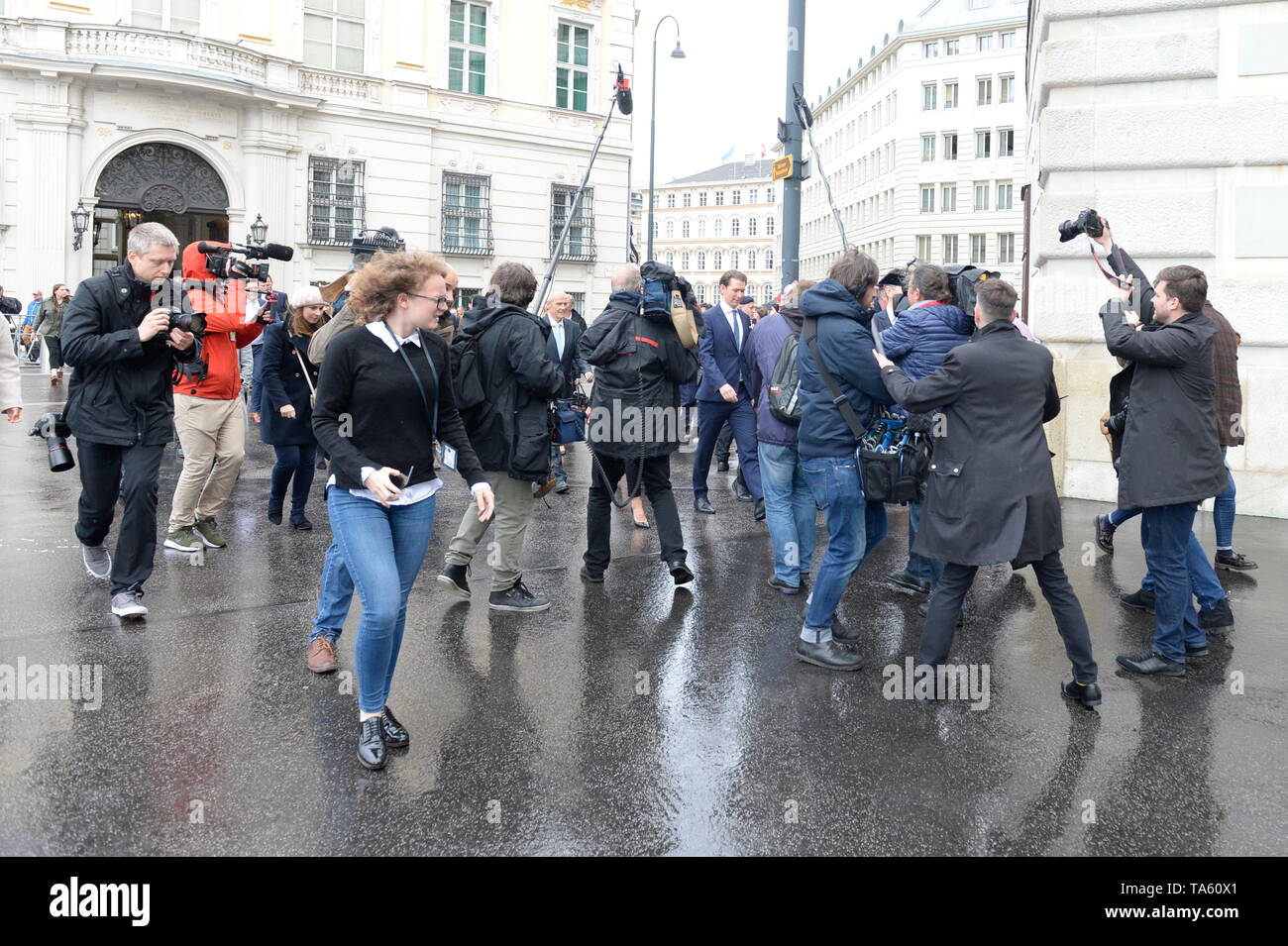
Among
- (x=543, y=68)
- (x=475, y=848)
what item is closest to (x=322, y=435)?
(x=475, y=848)

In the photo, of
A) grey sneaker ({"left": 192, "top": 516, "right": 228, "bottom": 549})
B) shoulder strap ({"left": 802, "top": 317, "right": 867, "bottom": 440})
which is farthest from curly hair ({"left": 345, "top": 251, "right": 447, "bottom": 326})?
grey sneaker ({"left": 192, "top": 516, "right": 228, "bottom": 549})

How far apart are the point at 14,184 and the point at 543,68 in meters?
13.2

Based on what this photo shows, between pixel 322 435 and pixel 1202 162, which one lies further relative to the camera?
pixel 1202 162

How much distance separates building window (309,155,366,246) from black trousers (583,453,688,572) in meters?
21.7

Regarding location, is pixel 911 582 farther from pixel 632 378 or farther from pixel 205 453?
pixel 205 453

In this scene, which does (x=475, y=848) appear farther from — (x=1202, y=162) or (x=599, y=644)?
(x=1202, y=162)

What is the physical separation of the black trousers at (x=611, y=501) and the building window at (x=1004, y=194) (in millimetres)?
72550

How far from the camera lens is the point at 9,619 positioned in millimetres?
6176

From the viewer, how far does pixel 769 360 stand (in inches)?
331

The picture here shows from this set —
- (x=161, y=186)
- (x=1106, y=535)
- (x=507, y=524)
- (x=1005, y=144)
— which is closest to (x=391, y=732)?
(x=507, y=524)

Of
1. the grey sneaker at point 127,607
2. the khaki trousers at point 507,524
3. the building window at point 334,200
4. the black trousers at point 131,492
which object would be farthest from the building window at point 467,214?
the grey sneaker at point 127,607

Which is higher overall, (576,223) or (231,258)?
(576,223)

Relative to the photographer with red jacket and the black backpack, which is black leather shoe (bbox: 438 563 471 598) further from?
the black backpack

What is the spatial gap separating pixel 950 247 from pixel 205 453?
75.1 metres
